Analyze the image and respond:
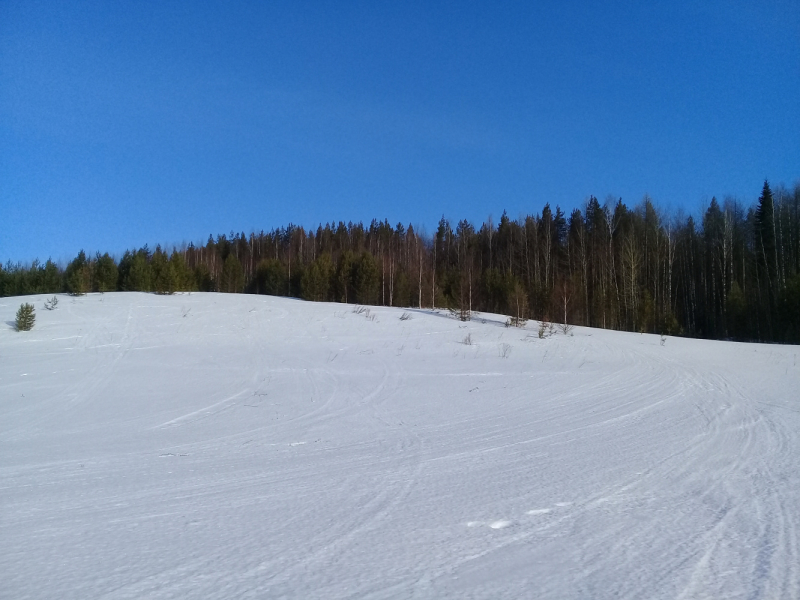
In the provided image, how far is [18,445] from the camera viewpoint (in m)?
7.81

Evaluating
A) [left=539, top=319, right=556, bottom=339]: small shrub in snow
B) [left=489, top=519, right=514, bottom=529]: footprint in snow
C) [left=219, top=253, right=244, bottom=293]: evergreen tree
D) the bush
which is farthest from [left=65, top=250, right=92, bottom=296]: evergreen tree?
[left=489, top=519, right=514, bottom=529]: footprint in snow

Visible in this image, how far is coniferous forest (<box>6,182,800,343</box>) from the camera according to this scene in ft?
128

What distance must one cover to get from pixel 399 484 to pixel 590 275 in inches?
1984

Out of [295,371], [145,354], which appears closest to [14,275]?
[145,354]

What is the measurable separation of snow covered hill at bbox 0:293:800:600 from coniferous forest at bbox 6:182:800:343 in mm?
19617

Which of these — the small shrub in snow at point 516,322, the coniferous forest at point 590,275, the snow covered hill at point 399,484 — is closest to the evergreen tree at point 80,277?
the coniferous forest at point 590,275

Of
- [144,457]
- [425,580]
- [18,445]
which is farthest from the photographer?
[18,445]

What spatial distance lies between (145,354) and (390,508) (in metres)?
16.7

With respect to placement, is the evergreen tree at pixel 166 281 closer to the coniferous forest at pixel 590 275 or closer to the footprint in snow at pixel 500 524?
the coniferous forest at pixel 590 275

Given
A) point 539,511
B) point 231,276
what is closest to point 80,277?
point 231,276

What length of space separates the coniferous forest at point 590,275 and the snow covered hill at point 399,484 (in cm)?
1962

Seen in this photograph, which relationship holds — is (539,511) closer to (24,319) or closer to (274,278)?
(24,319)

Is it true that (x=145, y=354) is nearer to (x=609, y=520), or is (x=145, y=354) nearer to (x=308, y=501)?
(x=308, y=501)

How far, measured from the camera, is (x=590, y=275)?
52.2 m
